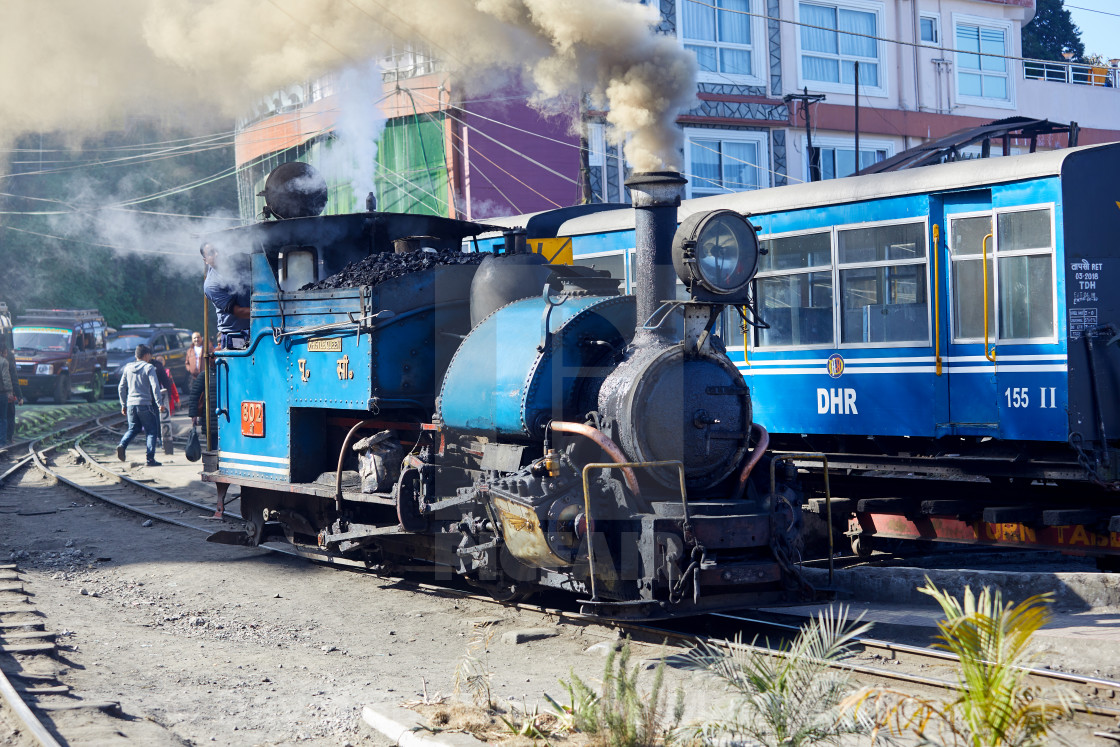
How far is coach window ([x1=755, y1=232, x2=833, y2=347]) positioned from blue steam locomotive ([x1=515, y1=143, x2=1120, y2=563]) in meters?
0.02

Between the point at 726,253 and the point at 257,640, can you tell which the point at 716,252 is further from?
the point at 257,640

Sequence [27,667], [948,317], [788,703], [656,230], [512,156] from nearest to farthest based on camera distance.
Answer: [788,703] → [27,667] → [656,230] → [948,317] → [512,156]

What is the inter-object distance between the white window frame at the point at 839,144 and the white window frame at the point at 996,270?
13.8 metres

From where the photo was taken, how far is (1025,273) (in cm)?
861

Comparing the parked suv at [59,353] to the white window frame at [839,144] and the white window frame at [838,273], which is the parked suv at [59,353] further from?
the white window frame at [838,273]

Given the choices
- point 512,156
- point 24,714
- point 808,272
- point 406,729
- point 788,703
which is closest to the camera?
point 788,703

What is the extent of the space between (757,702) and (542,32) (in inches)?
224

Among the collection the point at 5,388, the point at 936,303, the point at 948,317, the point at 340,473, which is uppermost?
the point at 936,303

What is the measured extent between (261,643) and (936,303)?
5942 millimetres

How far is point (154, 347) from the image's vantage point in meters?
31.2

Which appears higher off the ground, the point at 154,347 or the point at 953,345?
the point at 154,347

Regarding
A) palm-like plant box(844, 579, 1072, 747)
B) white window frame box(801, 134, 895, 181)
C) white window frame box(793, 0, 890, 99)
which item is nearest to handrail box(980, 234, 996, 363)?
palm-like plant box(844, 579, 1072, 747)

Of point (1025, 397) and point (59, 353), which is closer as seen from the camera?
point (1025, 397)

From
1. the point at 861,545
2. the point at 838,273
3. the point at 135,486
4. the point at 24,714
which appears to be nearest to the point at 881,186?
the point at 838,273
